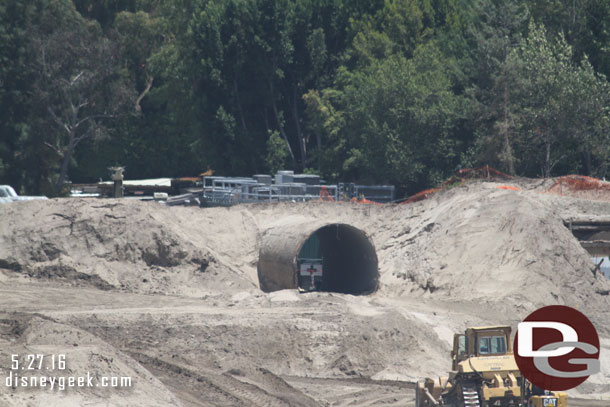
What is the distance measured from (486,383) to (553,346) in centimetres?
326

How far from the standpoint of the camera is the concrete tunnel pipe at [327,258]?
102ft

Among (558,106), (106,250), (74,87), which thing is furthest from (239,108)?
(106,250)

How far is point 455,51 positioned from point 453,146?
30.3ft

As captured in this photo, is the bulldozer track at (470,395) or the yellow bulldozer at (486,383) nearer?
the yellow bulldozer at (486,383)

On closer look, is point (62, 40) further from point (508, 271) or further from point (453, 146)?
point (508, 271)

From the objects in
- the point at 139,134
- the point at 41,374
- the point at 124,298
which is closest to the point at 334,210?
the point at 124,298

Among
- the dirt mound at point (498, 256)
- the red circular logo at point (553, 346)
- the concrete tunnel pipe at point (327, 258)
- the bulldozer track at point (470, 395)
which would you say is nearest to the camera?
the red circular logo at point (553, 346)

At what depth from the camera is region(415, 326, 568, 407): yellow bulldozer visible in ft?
51.9

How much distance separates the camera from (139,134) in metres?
71.9

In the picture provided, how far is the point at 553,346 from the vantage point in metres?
13.3

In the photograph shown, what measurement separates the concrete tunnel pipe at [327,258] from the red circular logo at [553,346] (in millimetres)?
15705

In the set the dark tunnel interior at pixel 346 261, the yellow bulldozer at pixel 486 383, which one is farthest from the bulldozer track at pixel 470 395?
the dark tunnel interior at pixel 346 261

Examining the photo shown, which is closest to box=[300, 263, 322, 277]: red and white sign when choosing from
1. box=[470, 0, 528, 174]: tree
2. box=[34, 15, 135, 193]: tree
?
box=[470, 0, 528, 174]: tree

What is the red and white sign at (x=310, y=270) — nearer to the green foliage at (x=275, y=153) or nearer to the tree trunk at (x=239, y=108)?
the green foliage at (x=275, y=153)
